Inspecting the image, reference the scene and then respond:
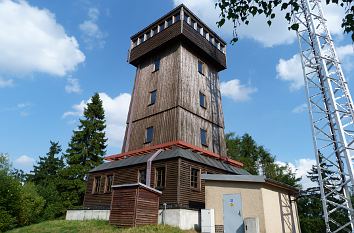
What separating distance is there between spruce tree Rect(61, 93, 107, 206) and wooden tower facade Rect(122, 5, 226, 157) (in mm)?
13531

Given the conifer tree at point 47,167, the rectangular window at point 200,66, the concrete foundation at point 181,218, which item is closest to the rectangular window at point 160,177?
the concrete foundation at point 181,218

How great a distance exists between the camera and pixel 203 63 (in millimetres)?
27484

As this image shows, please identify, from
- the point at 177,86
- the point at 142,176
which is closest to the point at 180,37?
the point at 177,86

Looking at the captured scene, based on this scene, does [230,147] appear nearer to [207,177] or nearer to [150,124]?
[150,124]

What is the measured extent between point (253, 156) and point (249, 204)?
32929mm

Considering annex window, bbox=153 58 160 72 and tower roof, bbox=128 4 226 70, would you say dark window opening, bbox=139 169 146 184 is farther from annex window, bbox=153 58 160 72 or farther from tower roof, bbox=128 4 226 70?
tower roof, bbox=128 4 226 70

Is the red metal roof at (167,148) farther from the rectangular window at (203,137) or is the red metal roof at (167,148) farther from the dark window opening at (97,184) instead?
the dark window opening at (97,184)

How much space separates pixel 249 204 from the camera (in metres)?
15.7

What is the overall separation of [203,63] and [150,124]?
8138 millimetres

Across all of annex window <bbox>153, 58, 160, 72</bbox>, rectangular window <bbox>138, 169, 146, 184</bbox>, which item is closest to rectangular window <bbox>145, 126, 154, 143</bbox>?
rectangular window <bbox>138, 169, 146, 184</bbox>

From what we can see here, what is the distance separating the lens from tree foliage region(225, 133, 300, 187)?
1738 inches

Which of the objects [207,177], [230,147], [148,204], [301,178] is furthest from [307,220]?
[148,204]

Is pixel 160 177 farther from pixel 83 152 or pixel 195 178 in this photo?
pixel 83 152

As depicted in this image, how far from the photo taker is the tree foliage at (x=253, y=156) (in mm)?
44156
